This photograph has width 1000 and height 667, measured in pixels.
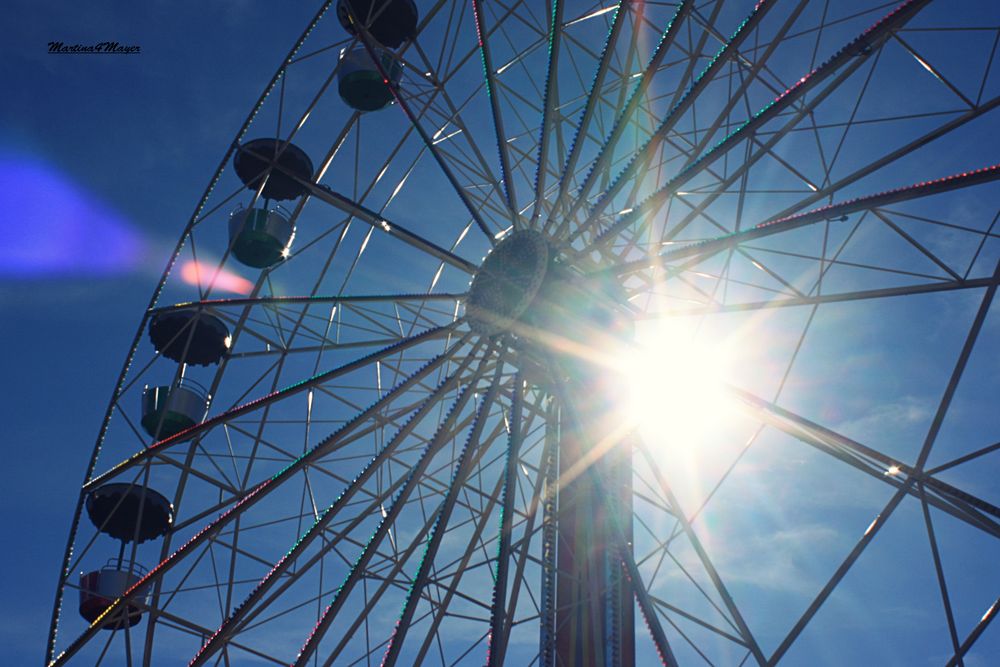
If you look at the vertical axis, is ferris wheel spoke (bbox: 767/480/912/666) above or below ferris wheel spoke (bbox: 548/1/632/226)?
below

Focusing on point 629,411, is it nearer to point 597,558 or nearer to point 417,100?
point 597,558

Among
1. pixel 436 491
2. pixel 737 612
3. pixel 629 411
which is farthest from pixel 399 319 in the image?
pixel 737 612

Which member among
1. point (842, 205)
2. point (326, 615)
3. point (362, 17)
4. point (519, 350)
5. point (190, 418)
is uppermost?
point (362, 17)

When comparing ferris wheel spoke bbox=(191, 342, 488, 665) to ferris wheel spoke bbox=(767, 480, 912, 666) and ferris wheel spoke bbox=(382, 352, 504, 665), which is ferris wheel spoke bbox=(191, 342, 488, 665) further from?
ferris wheel spoke bbox=(767, 480, 912, 666)

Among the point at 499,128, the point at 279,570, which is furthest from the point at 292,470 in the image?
the point at 499,128

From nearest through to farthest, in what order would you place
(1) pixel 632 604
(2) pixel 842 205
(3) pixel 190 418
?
(2) pixel 842 205 < (1) pixel 632 604 < (3) pixel 190 418

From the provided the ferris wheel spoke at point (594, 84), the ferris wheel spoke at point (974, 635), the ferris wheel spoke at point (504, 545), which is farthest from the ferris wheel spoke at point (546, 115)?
the ferris wheel spoke at point (974, 635)

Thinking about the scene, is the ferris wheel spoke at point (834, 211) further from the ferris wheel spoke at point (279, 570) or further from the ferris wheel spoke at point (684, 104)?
the ferris wheel spoke at point (279, 570)

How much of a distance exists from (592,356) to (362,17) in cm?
836

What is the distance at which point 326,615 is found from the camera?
36.1ft

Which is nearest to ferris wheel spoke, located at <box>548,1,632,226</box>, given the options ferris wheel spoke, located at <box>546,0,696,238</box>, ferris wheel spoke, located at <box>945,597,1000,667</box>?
ferris wheel spoke, located at <box>546,0,696,238</box>

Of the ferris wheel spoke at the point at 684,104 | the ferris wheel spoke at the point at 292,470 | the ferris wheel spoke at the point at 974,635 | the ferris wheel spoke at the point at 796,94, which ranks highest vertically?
the ferris wheel spoke at the point at 684,104

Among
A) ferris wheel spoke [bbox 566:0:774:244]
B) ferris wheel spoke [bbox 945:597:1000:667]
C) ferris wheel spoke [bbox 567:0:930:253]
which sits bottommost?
ferris wheel spoke [bbox 945:597:1000:667]

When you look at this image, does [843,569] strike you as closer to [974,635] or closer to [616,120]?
[974,635]
